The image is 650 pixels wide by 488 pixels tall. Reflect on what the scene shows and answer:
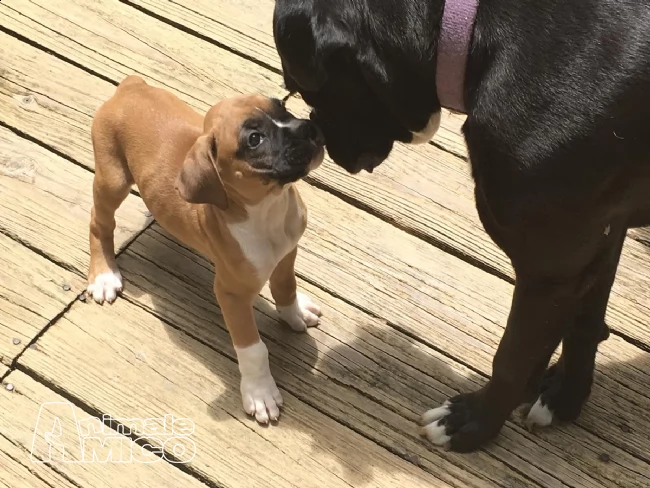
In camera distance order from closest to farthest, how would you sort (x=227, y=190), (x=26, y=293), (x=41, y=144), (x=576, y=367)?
(x=227, y=190) → (x=576, y=367) → (x=26, y=293) → (x=41, y=144)

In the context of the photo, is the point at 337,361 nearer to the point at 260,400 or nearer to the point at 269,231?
the point at 260,400

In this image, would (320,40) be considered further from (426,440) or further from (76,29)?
(76,29)

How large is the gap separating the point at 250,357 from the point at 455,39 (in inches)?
40.7

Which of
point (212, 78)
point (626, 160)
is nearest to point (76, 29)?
point (212, 78)

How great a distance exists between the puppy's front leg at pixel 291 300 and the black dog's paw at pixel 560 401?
0.69 metres

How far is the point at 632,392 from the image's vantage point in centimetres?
236

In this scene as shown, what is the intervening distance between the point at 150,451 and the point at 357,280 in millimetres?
815

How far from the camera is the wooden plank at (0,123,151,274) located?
2680 millimetres

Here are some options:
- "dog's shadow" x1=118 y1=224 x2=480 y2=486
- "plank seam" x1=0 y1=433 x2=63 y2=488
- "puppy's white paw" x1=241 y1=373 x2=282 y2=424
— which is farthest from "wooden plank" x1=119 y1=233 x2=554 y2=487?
"plank seam" x1=0 y1=433 x2=63 y2=488

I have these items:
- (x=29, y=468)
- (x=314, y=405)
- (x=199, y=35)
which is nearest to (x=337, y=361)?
(x=314, y=405)

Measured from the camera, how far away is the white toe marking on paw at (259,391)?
2.28 m

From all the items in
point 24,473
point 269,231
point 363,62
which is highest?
point 363,62

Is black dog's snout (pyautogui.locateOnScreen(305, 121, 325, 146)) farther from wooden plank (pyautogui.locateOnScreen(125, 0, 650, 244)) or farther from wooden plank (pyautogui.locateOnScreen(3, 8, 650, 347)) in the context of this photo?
wooden plank (pyautogui.locateOnScreen(125, 0, 650, 244))

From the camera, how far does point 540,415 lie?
227cm
